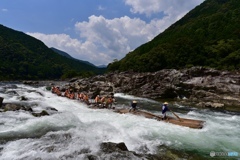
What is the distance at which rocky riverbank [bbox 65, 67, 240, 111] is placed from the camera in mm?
38688

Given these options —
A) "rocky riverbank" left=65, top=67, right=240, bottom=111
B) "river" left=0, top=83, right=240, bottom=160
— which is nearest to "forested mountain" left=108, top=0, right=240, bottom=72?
"rocky riverbank" left=65, top=67, right=240, bottom=111

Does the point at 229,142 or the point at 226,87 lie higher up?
the point at 226,87

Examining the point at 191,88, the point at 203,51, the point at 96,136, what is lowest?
the point at 96,136

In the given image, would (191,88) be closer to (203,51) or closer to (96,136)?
(96,136)

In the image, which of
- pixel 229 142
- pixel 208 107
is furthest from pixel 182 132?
pixel 208 107

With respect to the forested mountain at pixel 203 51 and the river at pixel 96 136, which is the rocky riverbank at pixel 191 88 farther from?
the forested mountain at pixel 203 51

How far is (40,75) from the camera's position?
153000mm

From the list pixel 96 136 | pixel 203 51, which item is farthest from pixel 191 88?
pixel 203 51

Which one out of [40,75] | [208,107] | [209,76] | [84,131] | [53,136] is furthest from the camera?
[40,75]

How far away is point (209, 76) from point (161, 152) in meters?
36.5

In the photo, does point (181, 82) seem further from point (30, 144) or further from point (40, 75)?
point (40, 75)

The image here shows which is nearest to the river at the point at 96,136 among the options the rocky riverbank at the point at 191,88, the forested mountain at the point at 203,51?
the rocky riverbank at the point at 191,88

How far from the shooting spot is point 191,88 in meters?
44.9

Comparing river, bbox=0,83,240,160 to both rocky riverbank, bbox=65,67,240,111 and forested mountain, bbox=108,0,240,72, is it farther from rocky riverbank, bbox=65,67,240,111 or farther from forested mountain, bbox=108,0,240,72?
forested mountain, bbox=108,0,240,72
